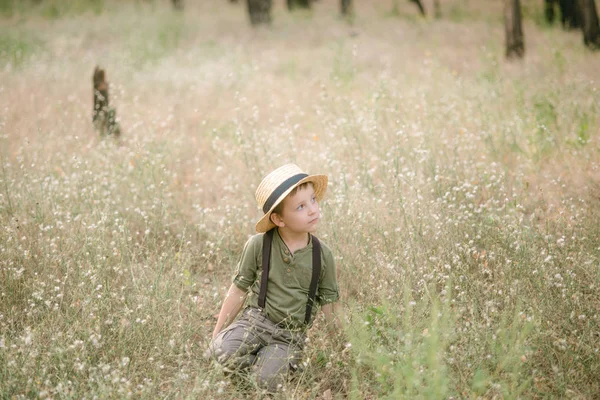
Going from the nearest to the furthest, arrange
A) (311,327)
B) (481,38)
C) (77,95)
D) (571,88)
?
(311,327) → (571,88) → (77,95) → (481,38)

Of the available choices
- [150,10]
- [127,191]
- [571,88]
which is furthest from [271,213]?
[150,10]

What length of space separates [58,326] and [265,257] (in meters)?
1.51

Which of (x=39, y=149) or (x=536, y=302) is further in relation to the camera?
(x=39, y=149)

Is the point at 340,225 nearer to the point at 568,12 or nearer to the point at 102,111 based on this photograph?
the point at 102,111

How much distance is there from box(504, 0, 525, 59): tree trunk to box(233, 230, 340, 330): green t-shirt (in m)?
9.14

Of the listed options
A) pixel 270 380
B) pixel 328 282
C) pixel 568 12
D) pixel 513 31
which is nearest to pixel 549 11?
pixel 568 12

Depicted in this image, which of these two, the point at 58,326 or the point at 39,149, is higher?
the point at 39,149

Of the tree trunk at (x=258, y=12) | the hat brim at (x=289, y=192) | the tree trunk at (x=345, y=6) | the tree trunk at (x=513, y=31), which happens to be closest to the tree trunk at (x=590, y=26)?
the tree trunk at (x=513, y=31)

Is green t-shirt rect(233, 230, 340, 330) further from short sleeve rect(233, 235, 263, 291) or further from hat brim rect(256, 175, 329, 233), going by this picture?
hat brim rect(256, 175, 329, 233)

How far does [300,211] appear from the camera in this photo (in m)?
3.57

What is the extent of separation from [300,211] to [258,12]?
14109mm

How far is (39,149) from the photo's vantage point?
6621 mm

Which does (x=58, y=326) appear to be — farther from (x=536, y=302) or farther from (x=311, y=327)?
(x=536, y=302)

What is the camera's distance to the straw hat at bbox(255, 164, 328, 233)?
352cm
